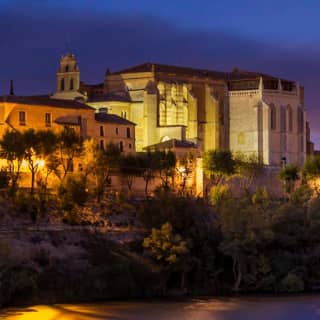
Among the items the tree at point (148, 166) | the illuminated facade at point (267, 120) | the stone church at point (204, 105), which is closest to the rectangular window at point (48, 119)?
the tree at point (148, 166)

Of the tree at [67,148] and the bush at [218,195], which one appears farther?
the tree at [67,148]

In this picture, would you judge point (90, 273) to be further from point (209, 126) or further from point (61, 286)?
point (209, 126)

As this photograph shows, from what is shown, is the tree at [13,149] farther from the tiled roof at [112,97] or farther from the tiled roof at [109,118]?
the tiled roof at [112,97]

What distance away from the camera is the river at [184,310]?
49.3 metres

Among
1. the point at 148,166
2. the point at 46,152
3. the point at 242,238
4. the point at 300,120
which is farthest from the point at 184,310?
the point at 300,120

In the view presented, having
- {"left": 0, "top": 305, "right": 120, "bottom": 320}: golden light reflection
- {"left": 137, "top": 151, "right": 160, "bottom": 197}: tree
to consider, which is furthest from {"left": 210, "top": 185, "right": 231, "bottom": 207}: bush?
{"left": 0, "top": 305, "right": 120, "bottom": 320}: golden light reflection

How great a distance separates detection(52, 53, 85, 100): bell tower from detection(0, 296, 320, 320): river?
37.3 metres

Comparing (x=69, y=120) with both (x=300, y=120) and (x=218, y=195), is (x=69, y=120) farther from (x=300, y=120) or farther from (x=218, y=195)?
(x=300, y=120)

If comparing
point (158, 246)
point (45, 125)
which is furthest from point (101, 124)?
point (158, 246)

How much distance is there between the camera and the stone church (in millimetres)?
88500

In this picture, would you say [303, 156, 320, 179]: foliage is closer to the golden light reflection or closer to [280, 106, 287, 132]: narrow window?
[280, 106, 287, 132]: narrow window

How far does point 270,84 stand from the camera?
96938mm

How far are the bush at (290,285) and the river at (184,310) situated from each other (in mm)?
2907

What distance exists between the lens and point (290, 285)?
190 feet
